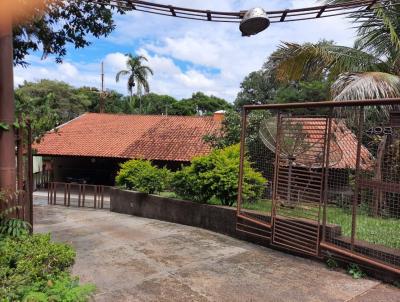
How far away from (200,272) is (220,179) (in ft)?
9.26

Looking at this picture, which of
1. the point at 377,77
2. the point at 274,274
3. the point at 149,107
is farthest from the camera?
the point at 149,107

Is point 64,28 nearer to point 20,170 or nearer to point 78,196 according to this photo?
point 20,170

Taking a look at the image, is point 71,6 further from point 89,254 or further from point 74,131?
point 74,131

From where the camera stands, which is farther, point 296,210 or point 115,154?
point 115,154

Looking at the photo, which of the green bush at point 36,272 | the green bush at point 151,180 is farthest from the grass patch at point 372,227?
the green bush at point 151,180

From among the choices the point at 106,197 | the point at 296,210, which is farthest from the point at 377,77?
Answer: the point at 106,197

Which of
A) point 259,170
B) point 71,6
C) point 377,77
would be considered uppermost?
point 71,6

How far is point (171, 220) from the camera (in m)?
8.95

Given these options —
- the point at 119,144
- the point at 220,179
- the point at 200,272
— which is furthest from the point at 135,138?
the point at 200,272

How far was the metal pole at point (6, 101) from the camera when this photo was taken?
4.11m

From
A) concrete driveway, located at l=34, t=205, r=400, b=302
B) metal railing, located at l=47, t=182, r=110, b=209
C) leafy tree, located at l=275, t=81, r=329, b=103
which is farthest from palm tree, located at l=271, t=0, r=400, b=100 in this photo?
leafy tree, located at l=275, t=81, r=329, b=103

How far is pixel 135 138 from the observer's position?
21203mm

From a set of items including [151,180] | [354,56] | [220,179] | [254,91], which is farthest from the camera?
[254,91]

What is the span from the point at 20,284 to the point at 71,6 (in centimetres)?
503
